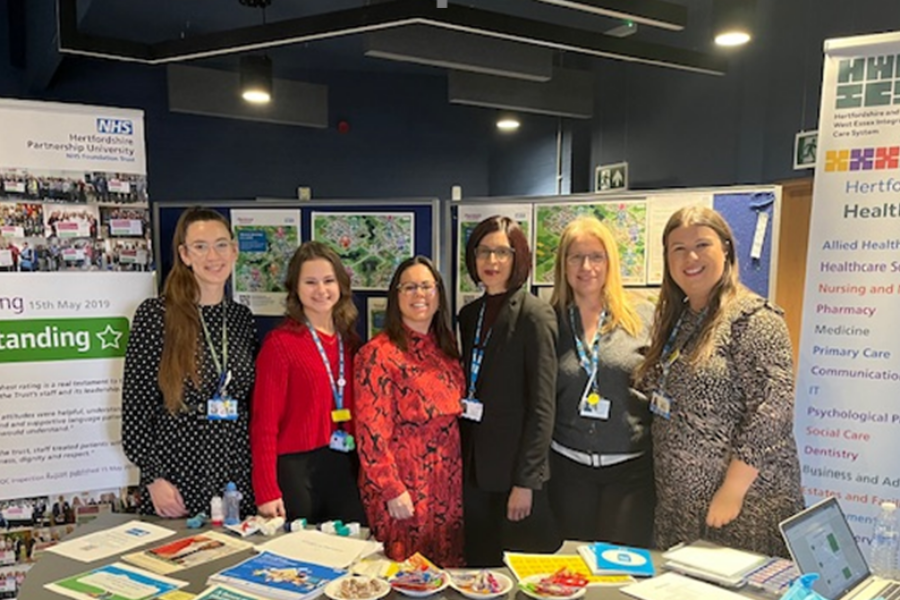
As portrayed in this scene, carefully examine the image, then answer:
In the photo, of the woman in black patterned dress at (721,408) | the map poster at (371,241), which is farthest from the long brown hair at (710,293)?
the map poster at (371,241)

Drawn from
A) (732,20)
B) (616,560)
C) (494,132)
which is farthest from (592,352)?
(494,132)

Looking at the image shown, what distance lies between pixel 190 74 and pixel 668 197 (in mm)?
4430

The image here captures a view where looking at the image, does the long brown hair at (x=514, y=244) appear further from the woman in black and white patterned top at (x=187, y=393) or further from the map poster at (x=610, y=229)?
the woman in black and white patterned top at (x=187, y=393)

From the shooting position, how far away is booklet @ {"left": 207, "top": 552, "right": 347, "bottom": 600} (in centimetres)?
159

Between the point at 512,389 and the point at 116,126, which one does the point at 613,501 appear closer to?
the point at 512,389

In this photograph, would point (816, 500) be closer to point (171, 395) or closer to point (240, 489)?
point (240, 489)

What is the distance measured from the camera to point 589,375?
235 cm

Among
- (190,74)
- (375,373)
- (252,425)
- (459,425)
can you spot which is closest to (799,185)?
(459,425)

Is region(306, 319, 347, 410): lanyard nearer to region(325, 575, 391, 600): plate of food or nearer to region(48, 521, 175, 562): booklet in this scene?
region(48, 521, 175, 562): booklet

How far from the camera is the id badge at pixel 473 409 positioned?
7.78 ft

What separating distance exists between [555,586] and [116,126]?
242 cm

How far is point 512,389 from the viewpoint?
2381mm

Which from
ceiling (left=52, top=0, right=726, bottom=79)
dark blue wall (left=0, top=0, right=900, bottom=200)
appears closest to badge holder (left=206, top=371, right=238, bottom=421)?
ceiling (left=52, top=0, right=726, bottom=79)

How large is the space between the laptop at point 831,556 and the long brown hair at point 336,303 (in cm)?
157
